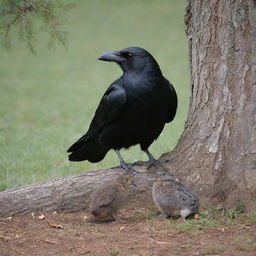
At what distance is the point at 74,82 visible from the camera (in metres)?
16.6

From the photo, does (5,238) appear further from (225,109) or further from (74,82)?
(74,82)

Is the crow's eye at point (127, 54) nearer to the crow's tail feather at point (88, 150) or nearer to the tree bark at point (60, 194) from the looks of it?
the crow's tail feather at point (88, 150)

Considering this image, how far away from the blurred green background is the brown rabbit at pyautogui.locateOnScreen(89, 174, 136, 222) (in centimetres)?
237

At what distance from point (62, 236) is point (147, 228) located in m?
0.74

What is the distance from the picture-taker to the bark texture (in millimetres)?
5848

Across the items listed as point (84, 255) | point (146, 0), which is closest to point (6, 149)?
point (84, 255)

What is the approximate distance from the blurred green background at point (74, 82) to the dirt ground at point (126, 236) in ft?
7.37

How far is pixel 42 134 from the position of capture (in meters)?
11.4

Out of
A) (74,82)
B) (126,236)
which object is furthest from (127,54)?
(74,82)

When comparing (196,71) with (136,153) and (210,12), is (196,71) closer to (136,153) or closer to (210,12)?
(210,12)

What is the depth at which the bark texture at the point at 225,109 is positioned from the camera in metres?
5.85

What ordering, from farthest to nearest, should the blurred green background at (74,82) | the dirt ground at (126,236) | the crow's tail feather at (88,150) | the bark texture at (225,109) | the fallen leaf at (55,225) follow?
the blurred green background at (74,82) < the crow's tail feather at (88,150) < the bark texture at (225,109) < the fallen leaf at (55,225) < the dirt ground at (126,236)

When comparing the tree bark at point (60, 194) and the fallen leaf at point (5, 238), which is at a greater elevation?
the tree bark at point (60, 194)

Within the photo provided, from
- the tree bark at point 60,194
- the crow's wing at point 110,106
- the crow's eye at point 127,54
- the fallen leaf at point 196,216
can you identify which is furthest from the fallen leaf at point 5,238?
the crow's eye at point 127,54
